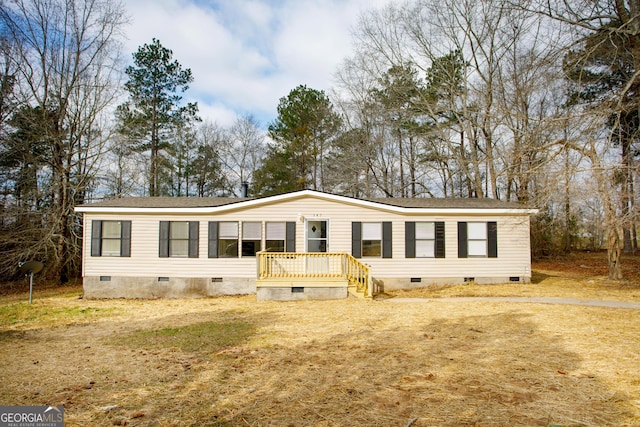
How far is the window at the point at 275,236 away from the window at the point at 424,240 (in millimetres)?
4524

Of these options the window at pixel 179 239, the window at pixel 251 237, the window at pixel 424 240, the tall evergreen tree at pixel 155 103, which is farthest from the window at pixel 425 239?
the tall evergreen tree at pixel 155 103

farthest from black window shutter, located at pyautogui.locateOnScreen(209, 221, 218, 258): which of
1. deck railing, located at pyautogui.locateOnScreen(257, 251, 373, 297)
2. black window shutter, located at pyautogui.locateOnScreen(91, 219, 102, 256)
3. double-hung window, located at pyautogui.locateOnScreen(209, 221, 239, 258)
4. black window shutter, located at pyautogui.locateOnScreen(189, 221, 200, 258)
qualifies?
black window shutter, located at pyautogui.locateOnScreen(91, 219, 102, 256)

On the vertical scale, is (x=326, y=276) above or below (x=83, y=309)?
above

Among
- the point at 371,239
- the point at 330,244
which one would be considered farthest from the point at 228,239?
the point at 371,239

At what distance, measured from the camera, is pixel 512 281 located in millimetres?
14422

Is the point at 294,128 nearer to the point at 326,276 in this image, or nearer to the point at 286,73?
the point at 286,73

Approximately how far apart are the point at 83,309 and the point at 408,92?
70.7 ft

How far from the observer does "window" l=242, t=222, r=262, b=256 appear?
1424cm

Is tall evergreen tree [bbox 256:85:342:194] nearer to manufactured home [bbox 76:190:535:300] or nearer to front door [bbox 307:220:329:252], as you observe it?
front door [bbox 307:220:329:252]

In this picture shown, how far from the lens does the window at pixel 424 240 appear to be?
46.6ft

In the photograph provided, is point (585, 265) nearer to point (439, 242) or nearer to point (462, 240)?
point (462, 240)

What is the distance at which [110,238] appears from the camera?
14422 mm

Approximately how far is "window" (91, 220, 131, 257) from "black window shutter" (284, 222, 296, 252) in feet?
19.0

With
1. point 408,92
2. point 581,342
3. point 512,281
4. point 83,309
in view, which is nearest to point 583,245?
point 408,92
